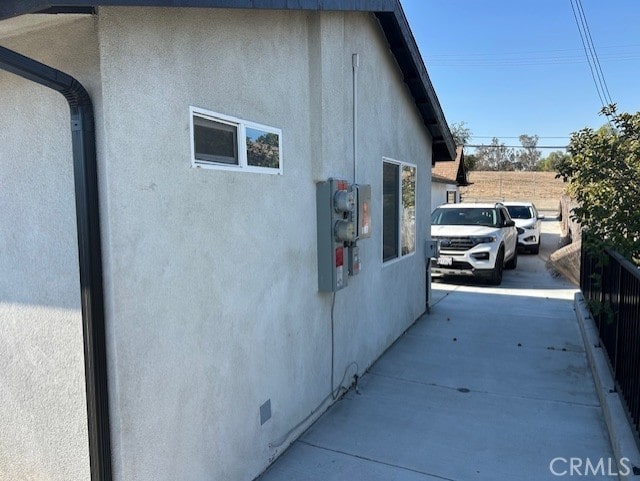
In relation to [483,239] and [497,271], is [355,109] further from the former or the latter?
[497,271]

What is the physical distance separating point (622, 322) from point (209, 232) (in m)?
3.88

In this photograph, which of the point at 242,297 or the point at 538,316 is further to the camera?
the point at 538,316

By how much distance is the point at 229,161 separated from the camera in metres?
3.23

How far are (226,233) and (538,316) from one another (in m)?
6.84

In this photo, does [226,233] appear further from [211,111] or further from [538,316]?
[538,316]

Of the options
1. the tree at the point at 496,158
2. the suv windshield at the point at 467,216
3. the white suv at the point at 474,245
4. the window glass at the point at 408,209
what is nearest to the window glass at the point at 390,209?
the window glass at the point at 408,209

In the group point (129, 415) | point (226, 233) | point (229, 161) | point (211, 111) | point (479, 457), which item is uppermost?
point (211, 111)

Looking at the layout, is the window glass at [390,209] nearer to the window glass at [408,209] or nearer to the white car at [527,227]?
the window glass at [408,209]

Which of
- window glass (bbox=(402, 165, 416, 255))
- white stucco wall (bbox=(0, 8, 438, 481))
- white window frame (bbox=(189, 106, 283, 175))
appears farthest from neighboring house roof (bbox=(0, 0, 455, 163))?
window glass (bbox=(402, 165, 416, 255))

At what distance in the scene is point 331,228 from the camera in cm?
438

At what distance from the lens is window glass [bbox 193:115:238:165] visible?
2.95 m

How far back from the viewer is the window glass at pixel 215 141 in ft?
9.68

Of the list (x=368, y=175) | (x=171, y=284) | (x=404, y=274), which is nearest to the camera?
(x=171, y=284)

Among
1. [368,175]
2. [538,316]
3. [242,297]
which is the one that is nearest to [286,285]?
[242,297]
